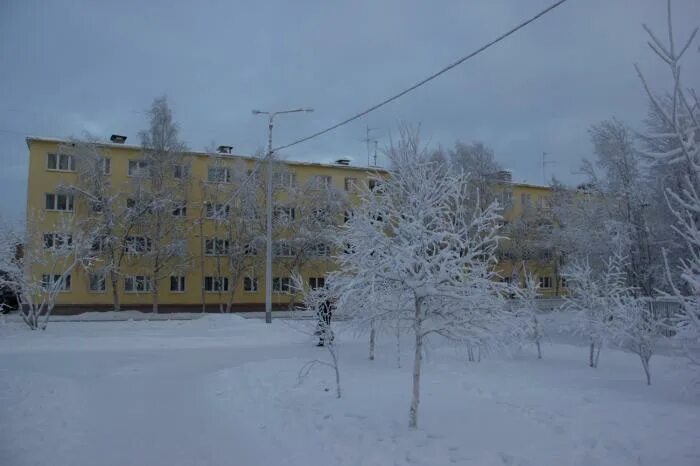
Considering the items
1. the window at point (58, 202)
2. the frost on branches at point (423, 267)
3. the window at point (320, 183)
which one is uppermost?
the window at point (320, 183)

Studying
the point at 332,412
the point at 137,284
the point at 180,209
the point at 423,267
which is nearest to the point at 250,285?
the point at 180,209

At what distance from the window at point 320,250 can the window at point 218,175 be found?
8159mm

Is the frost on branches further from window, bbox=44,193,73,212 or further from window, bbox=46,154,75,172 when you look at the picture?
window, bbox=46,154,75,172

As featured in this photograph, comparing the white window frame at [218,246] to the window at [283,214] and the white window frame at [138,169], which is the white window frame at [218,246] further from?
the white window frame at [138,169]

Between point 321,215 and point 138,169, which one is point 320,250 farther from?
point 138,169

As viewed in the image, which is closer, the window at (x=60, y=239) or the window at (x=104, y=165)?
the window at (x=60, y=239)

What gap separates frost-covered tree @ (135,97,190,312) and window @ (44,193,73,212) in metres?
5.12

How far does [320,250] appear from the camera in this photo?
37812 mm

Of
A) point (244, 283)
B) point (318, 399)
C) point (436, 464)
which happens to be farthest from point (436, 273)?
point (244, 283)

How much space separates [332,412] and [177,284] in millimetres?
33207

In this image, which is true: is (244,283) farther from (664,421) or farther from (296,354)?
(664,421)

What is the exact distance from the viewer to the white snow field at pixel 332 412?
6328 millimetres

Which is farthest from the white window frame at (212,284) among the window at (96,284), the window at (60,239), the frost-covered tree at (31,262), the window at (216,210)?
the frost-covered tree at (31,262)

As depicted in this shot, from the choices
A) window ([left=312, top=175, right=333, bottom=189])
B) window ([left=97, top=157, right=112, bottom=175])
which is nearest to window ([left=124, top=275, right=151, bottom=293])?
window ([left=97, top=157, right=112, bottom=175])
